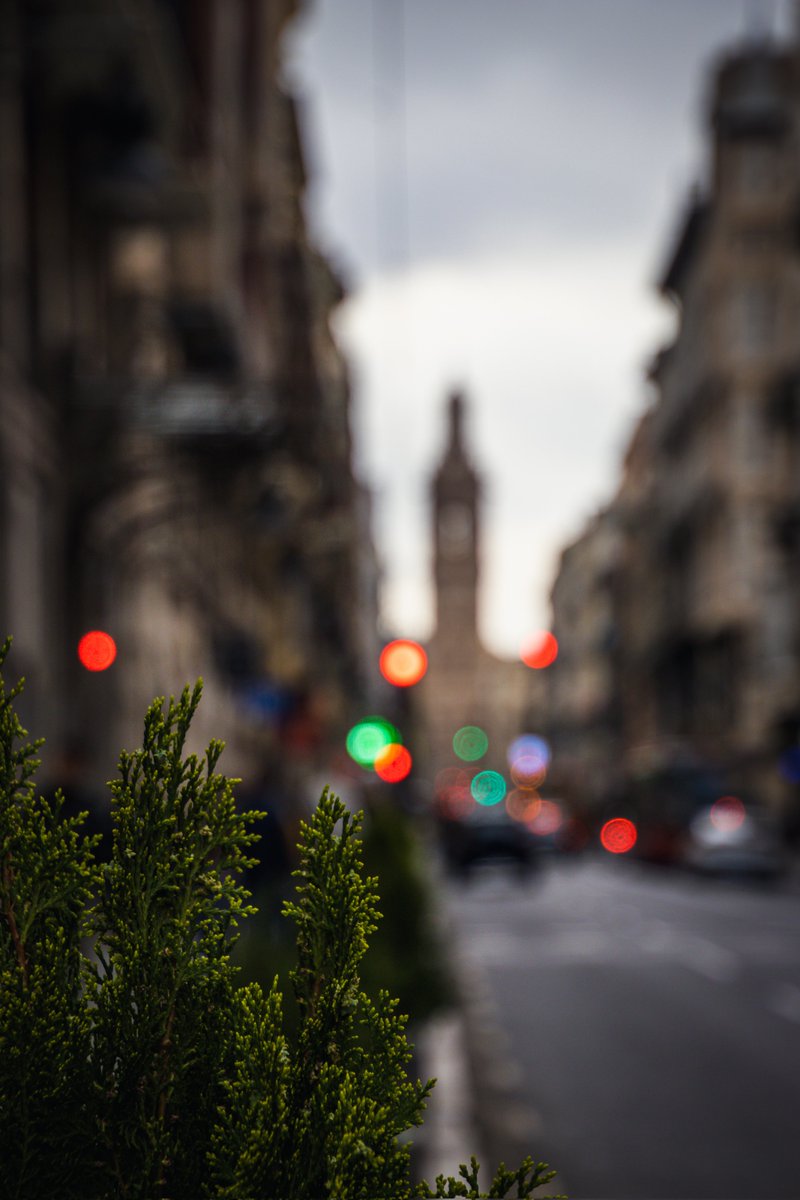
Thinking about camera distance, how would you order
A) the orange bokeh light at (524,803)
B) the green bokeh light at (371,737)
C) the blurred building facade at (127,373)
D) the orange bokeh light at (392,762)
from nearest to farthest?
the blurred building facade at (127,373) → the green bokeh light at (371,737) → the orange bokeh light at (392,762) → the orange bokeh light at (524,803)

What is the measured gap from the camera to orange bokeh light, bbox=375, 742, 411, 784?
17.6 meters

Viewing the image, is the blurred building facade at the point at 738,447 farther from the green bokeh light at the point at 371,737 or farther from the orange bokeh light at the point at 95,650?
the green bokeh light at the point at 371,737

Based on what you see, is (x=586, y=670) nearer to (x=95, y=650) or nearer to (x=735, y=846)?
(x=735, y=846)

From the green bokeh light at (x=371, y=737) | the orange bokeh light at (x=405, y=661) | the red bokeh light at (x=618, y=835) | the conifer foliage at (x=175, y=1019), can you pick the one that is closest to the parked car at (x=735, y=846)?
the red bokeh light at (x=618, y=835)

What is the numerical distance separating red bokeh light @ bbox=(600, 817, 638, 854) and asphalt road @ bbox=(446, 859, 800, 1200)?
2319cm

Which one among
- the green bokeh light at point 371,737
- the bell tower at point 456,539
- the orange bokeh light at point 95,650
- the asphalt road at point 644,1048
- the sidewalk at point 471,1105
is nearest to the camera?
the sidewalk at point 471,1105

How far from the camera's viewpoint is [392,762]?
18672 mm

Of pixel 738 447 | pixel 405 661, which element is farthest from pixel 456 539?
pixel 405 661

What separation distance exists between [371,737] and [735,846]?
19166mm

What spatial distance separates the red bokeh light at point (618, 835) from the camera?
4920 cm

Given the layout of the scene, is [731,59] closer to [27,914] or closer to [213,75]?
[213,75]

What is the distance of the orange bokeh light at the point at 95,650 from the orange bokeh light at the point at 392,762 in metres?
3.27

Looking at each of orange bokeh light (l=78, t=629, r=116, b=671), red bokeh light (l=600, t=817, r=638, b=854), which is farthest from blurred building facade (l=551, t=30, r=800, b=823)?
orange bokeh light (l=78, t=629, r=116, b=671)

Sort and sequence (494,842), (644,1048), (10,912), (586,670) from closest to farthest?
(10,912), (644,1048), (494,842), (586,670)
